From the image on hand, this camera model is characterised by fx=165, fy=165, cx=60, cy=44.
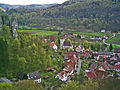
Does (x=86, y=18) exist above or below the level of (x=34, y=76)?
above

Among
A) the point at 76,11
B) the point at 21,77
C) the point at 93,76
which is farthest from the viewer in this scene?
the point at 76,11

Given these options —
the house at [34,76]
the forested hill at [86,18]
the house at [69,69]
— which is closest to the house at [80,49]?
the house at [69,69]

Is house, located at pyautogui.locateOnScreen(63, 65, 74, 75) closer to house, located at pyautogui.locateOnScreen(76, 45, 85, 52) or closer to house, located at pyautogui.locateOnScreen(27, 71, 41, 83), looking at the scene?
house, located at pyautogui.locateOnScreen(27, 71, 41, 83)

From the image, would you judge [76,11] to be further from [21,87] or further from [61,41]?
[21,87]

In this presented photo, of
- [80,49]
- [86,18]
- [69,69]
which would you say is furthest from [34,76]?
[86,18]

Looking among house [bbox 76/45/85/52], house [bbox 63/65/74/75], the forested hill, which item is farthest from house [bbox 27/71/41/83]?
the forested hill

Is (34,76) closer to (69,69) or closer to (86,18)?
(69,69)

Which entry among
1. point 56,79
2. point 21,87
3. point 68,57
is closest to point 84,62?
point 68,57

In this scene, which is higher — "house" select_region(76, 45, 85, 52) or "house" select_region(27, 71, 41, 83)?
"house" select_region(27, 71, 41, 83)
